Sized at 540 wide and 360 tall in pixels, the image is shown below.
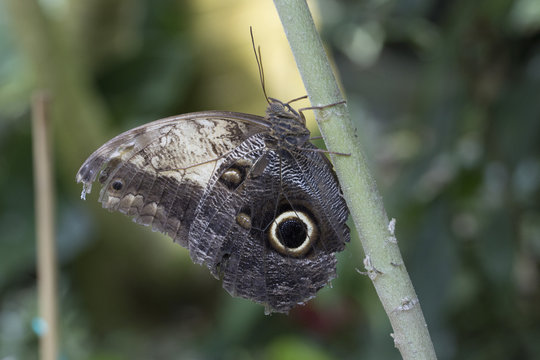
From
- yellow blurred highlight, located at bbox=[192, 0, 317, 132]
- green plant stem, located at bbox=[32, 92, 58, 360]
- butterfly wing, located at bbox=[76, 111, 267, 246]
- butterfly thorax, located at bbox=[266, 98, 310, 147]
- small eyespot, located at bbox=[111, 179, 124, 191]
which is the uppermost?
yellow blurred highlight, located at bbox=[192, 0, 317, 132]

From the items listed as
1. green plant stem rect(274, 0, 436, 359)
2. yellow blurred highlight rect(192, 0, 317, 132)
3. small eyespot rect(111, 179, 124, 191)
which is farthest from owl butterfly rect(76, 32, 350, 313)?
yellow blurred highlight rect(192, 0, 317, 132)

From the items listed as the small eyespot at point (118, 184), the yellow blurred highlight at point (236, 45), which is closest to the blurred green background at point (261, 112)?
the yellow blurred highlight at point (236, 45)

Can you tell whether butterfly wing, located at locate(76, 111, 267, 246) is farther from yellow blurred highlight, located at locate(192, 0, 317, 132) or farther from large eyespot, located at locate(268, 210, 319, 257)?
yellow blurred highlight, located at locate(192, 0, 317, 132)

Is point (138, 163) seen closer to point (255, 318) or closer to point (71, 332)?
point (255, 318)

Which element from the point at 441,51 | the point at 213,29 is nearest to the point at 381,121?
the point at 213,29

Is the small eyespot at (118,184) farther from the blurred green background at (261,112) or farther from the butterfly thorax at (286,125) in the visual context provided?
the blurred green background at (261,112)

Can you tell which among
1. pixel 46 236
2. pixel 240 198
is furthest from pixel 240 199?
pixel 46 236

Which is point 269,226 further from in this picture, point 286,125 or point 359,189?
point 359,189
